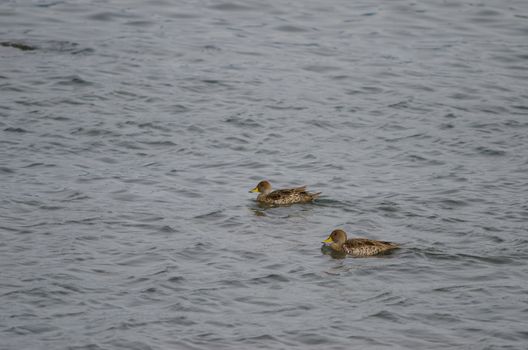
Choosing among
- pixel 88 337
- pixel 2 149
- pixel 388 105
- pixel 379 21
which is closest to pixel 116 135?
pixel 2 149

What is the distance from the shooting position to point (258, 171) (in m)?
20.3

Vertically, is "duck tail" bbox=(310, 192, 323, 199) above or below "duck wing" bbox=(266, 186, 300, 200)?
below

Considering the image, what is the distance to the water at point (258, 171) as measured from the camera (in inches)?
538

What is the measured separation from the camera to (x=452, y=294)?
14.4 meters

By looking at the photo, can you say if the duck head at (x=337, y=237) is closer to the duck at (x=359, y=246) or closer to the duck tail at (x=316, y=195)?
the duck at (x=359, y=246)

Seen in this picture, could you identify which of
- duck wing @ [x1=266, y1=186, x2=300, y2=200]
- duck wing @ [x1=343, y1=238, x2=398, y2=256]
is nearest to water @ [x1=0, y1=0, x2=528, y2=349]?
duck wing @ [x1=343, y1=238, x2=398, y2=256]

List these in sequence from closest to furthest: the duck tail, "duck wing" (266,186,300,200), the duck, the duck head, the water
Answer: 1. the water
2. the duck
3. the duck head
4. "duck wing" (266,186,300,200)
5. the duck tail

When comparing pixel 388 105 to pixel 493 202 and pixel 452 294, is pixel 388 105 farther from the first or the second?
pixel 452 294

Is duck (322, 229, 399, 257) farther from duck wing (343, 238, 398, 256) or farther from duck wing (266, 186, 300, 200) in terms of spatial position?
duck wing (266, 186, 300, 200)

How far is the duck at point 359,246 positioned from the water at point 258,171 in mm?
184

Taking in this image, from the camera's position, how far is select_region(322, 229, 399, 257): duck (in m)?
15.8

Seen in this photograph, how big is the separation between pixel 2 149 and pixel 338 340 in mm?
9923

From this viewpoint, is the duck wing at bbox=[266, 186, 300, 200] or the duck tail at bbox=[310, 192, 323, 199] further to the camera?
the duck tail at bbox=[310, 192, 323, 199]

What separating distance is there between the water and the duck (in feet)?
0.60
